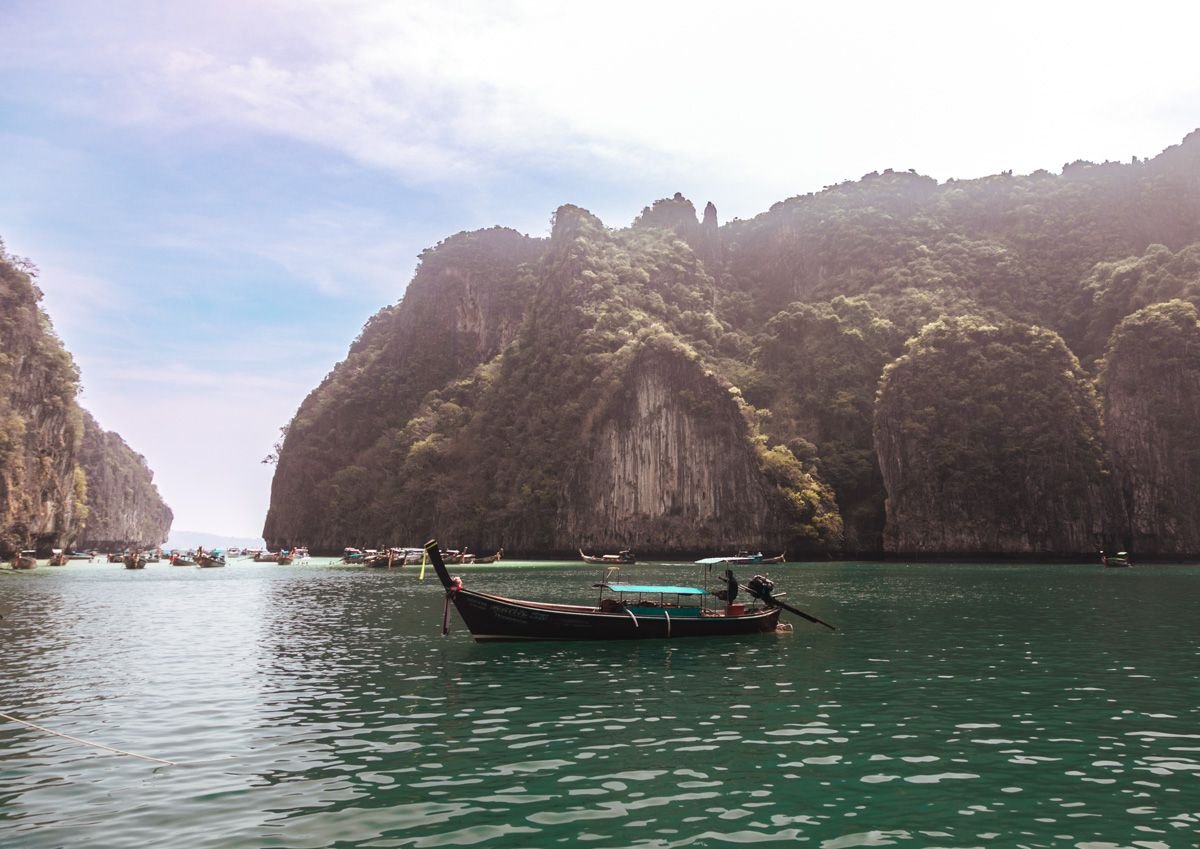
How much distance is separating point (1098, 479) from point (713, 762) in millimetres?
103475

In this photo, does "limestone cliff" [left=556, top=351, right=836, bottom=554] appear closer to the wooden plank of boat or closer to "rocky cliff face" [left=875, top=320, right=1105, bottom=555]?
"rocky cliff face" [left=875, top=320, right=1105, bottom=555]

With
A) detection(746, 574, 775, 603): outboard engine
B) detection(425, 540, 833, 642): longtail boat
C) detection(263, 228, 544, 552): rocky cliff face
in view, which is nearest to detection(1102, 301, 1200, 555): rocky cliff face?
detection(746, 574, 775, 603): outboard engine

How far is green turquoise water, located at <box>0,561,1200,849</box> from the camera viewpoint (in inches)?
430

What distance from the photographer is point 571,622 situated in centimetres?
2962

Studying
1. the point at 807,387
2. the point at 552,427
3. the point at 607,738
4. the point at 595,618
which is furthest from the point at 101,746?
the point at 807,387

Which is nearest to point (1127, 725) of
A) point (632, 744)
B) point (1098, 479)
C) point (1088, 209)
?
point (632, 744)

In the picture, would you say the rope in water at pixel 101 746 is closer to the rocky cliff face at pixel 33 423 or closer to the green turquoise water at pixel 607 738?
the green turquoise water at pixel 607 738

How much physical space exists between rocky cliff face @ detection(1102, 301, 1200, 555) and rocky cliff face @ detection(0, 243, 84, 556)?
402ft

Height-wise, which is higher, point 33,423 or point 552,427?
point 552,427

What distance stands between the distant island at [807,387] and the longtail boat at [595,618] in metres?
79.4

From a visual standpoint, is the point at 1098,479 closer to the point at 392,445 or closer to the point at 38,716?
the point at 38,716

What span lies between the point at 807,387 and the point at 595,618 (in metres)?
106

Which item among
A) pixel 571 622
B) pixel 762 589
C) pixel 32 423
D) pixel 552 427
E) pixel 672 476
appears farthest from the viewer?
pixel 552 427

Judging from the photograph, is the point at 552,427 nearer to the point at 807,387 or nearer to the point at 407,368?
the point at 807,387
